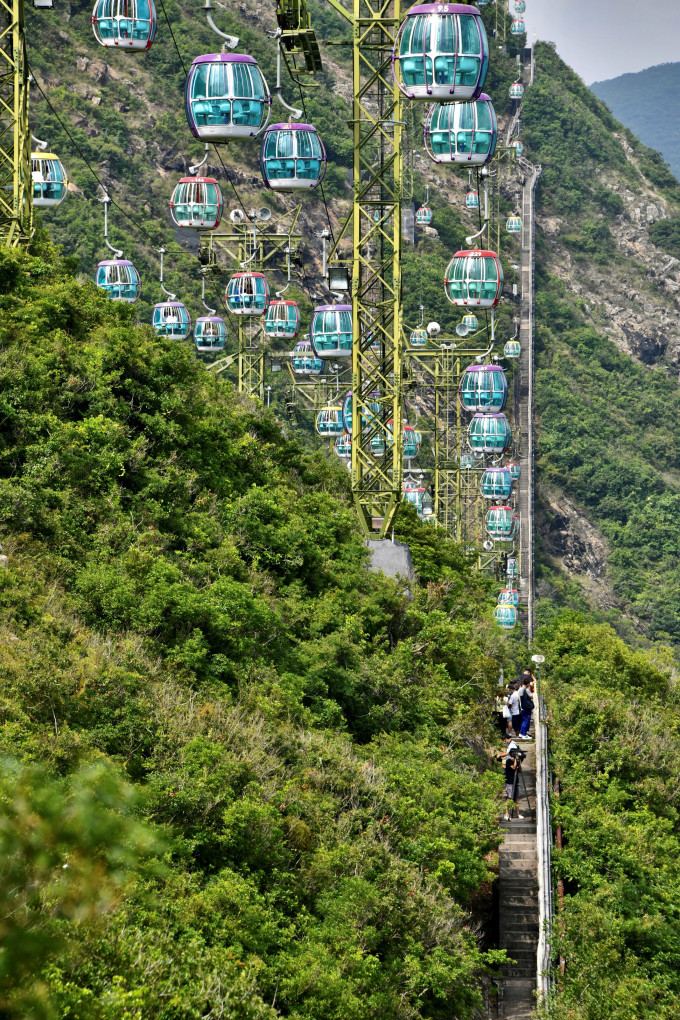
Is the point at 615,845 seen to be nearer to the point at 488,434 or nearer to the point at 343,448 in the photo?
the point at 488,434

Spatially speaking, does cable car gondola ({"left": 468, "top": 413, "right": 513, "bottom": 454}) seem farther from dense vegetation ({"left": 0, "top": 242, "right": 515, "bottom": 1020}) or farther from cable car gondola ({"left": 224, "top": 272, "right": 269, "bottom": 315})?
dense vegetation ({"left": 0, "top": 242, "right": 515, "bottom": 1020})

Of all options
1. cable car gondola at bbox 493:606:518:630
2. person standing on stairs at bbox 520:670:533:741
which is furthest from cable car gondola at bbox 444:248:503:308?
cable car gondola at bbox 493:606:518:630

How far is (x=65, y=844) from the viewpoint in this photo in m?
6.22

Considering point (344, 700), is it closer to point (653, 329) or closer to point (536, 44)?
point (653, 329)

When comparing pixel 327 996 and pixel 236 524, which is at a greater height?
pixel 236 524

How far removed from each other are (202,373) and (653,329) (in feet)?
316

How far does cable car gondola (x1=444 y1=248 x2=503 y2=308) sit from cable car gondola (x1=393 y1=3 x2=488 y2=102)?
11820 millimetres

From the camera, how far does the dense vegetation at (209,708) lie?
34.7ft

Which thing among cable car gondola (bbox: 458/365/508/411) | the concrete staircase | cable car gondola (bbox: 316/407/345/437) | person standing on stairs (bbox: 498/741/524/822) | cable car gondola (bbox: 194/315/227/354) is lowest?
the concrete staircase

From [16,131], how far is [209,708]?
10.0 m

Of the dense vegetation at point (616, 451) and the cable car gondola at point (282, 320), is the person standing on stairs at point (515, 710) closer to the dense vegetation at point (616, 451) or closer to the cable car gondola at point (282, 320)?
the cable car gondola at point (282, 320)

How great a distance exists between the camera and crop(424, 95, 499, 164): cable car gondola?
24.2m

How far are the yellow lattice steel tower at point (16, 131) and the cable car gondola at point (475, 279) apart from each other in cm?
1214

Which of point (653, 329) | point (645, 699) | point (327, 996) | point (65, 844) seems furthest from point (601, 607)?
point (65, 844)
